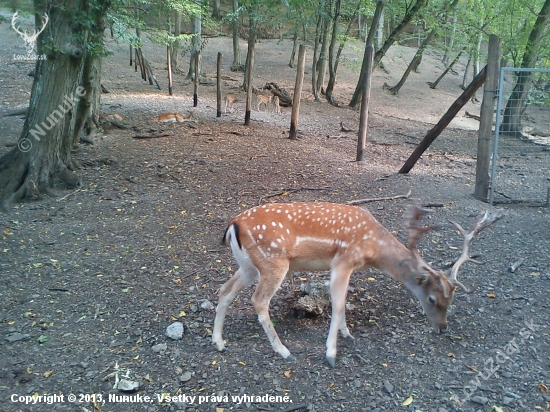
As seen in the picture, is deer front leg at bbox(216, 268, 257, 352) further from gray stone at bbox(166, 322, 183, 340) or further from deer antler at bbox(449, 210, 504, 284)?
deer antler at bbox(449, 210, 504, 284)

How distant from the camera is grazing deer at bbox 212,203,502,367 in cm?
400

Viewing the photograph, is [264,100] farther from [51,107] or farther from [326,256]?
[326,256]

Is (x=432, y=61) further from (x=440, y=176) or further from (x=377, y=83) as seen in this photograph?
(x=440, y=176)

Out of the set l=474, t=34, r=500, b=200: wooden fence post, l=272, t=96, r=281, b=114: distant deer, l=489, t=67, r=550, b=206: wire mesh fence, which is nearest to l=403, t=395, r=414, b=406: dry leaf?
l=489, t=67, r=550, b=206: wire mesh fence

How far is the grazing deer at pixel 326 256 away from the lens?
4.00 metres

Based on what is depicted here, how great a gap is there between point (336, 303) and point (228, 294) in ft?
3.05

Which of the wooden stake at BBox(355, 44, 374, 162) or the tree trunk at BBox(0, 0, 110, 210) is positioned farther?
the wooden stake at BBox(355, 44, 374, 162)

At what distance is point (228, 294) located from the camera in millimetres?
4238

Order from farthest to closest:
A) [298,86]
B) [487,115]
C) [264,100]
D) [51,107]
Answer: [264,100] < [298,86] < [51,107] < [487,115]

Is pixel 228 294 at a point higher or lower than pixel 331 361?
higher

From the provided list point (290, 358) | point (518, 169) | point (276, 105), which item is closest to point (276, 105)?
point (276, 105)

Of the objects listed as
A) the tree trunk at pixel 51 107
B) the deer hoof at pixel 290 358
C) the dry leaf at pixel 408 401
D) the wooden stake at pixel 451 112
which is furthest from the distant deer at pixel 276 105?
the dry leaf at pixel 408 401

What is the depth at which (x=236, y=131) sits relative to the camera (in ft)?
40.1

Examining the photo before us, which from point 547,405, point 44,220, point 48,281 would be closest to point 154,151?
point 44,220
